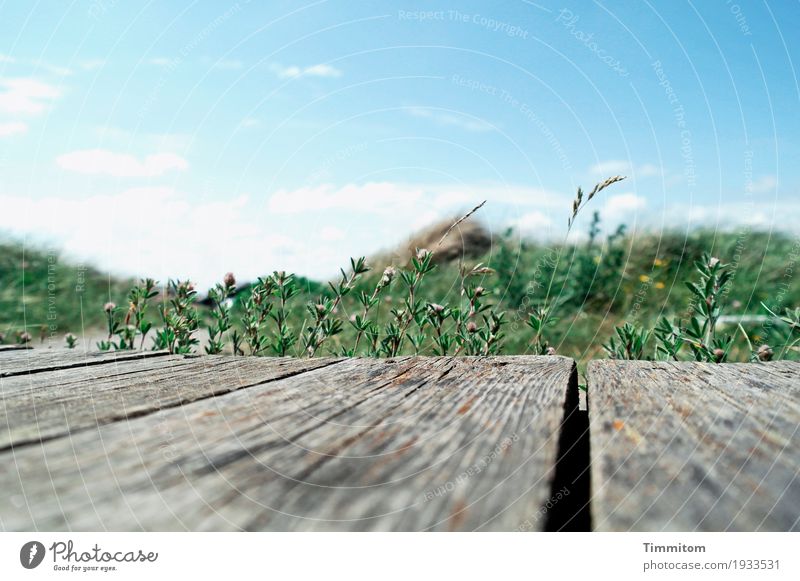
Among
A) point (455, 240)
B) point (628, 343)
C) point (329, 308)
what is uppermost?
point (455, 240)

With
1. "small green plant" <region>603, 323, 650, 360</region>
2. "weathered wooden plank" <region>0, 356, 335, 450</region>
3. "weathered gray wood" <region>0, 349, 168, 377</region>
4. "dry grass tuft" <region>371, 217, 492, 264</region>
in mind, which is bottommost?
"small green plant" <region>603, 323, 650, 360</region>

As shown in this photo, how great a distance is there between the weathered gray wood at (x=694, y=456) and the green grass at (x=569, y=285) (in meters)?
3.09

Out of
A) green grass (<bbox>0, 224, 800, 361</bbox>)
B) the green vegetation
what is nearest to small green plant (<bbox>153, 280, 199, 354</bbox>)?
the green vegetation

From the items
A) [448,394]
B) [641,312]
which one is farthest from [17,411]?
[641,312]

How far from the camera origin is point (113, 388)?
139 cm

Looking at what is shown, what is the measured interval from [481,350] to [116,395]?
5.91ft

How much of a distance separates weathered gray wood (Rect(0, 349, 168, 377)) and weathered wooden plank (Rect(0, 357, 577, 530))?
819 mm

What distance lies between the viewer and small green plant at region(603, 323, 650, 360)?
8.39ft

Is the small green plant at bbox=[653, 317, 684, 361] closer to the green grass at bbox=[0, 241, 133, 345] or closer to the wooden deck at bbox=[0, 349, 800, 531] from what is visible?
the wooden deck at bbox=[0, 349, 800, 531]

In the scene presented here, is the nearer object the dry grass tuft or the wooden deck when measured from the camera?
the wooden deck

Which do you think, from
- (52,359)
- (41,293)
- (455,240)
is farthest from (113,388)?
(455,240)

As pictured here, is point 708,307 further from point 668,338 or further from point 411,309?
point 411,309

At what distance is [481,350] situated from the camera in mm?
2865

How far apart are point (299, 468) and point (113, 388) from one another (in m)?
0.71
